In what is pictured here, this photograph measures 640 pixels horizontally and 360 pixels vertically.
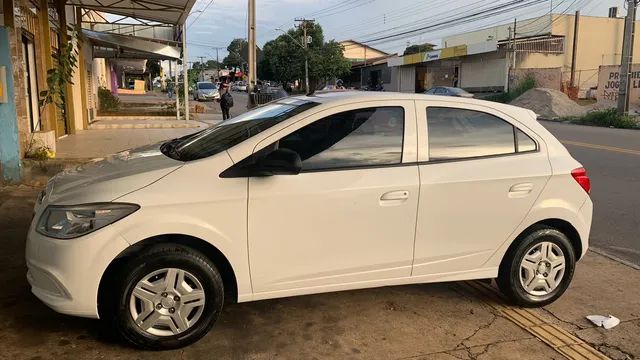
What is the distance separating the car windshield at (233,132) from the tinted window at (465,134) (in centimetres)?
91

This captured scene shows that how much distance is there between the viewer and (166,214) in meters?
3.47

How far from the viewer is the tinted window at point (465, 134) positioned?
13.8 feet

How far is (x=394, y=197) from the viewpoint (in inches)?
156

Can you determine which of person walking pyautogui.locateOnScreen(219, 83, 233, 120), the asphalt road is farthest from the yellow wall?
the asphalt road

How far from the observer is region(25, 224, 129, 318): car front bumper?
338cm

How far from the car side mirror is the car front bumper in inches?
36.7

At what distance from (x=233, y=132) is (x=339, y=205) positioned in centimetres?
101

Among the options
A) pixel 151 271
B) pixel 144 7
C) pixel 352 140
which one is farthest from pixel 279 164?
pixel 144 7

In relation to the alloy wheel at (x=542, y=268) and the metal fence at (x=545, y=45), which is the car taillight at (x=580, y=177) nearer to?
the alloy wheel at (x=542, y=268)

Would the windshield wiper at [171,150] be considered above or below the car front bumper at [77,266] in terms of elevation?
above

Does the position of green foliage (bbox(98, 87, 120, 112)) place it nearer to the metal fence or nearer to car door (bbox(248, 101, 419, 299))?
car door (bbox(248, 101, 419, 299))

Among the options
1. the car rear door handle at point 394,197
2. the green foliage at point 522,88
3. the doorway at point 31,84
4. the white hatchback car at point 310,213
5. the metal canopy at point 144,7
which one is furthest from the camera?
the green foliage at point 522,88

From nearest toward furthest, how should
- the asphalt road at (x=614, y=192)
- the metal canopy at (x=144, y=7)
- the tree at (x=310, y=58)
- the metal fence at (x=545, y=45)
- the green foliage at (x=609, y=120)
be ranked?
the asphalt road at (x=614, y=192)
the metal canopy at (x=144, y=7)
the green foliage at (x=609, y=120)
the metal fence at (x=545, y=45)
the tree at (x=310, y=58)

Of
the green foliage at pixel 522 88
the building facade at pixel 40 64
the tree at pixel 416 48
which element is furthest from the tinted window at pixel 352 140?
the tree at pixel 416 48
